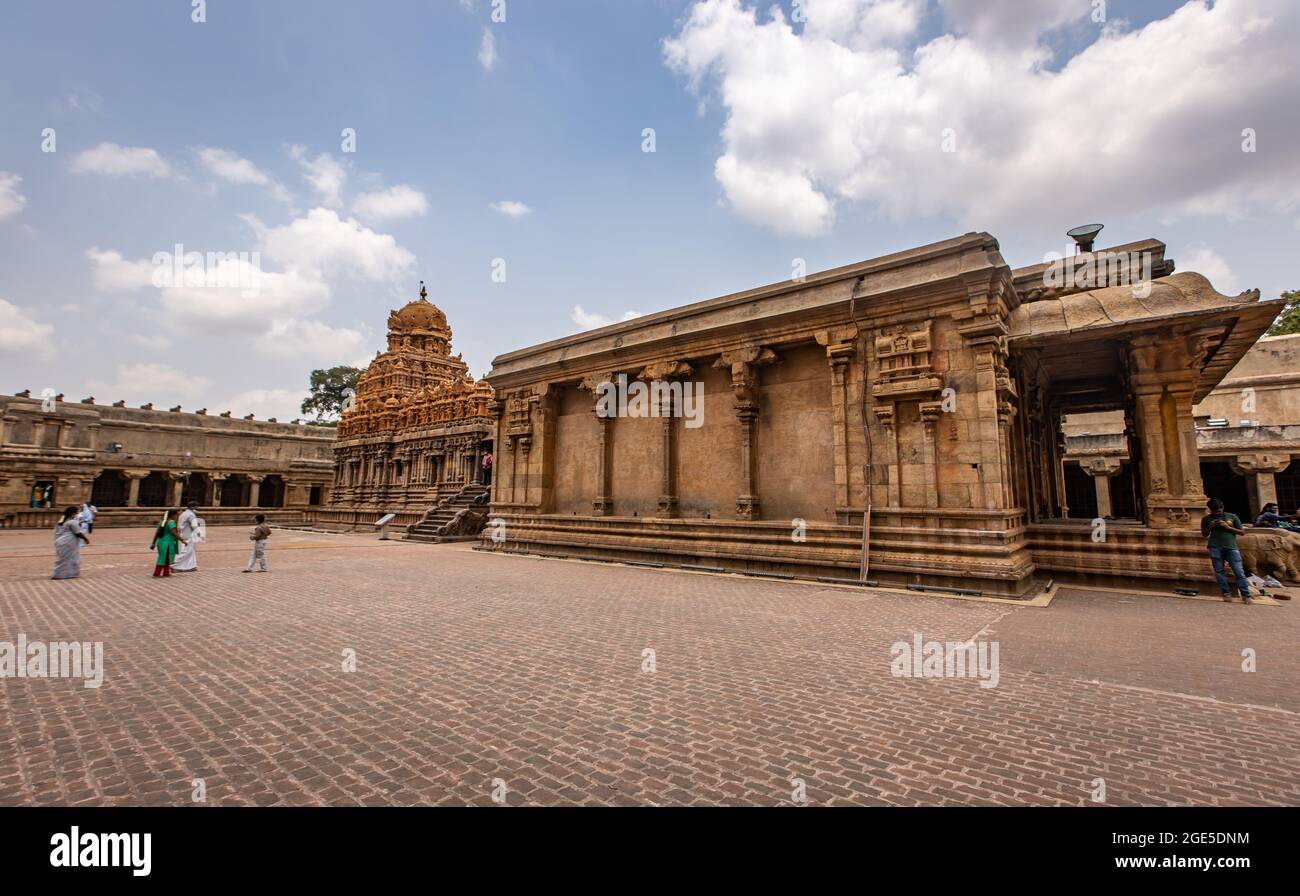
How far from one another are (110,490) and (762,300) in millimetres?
57059

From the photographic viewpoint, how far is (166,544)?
13.5 m

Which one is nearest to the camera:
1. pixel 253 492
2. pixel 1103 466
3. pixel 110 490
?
pixel 1103 466

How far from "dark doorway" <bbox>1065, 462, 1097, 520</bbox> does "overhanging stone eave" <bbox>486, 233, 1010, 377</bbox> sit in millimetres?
22280

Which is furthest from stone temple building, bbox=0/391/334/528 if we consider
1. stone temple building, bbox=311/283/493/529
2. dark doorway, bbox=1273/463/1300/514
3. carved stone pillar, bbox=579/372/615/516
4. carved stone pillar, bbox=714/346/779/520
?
dark doorway, bbox=1273/463/1300/514

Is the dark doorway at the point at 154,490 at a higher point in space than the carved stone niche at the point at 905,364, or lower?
lower

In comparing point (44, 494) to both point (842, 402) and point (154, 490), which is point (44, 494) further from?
point (842, 402)

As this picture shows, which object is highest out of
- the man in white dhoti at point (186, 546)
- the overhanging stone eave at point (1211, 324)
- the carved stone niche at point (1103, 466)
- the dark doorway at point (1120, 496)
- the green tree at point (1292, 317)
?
the green tree at point (1292, 317)

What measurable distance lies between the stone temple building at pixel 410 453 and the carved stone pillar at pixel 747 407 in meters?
19.1

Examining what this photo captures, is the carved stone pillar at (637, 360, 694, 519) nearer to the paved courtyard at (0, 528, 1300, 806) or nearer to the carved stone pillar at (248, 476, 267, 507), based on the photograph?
the paved courtyard at (0, 528, 1300, 806)

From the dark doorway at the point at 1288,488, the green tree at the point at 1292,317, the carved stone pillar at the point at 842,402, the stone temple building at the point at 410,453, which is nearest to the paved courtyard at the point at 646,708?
the carved stone pillar at the point at 842,402

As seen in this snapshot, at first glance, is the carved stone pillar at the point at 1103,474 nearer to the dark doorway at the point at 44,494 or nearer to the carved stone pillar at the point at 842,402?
the carved stone pillar at the point at 842,402

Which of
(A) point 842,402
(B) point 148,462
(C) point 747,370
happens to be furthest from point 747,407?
(B) point 148,462

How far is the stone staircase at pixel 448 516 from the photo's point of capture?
26.6 m

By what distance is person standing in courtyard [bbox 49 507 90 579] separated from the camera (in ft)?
41.8
